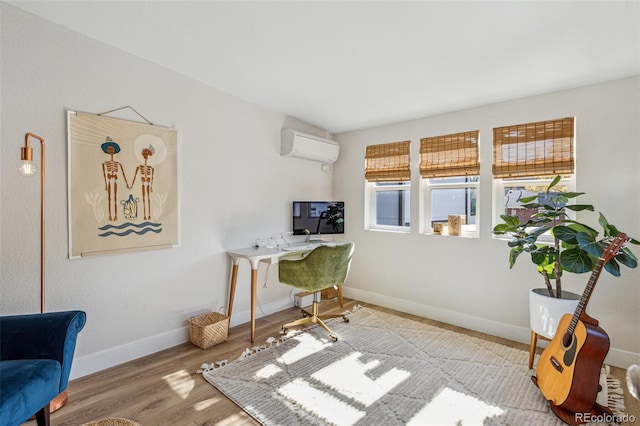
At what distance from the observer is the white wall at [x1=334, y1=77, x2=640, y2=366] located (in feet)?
7.86

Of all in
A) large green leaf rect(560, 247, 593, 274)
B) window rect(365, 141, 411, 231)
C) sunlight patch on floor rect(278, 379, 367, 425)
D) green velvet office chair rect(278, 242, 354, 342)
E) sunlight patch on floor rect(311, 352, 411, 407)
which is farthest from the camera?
window rect(365, 141, 411, 231)

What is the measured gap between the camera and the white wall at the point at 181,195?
1.98m

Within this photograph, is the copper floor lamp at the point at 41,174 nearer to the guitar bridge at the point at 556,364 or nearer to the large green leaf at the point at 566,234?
the guitar bridge at the point at 556,364

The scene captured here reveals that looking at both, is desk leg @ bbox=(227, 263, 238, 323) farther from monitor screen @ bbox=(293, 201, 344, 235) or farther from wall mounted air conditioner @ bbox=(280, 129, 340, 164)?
wall mounted air conditioner @ bbox=(280, 129, 340, 164)

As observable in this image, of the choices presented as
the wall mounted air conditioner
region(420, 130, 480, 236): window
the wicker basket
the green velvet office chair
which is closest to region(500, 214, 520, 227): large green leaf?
region(420, 130, 480, 236): window

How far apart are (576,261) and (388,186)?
218cm

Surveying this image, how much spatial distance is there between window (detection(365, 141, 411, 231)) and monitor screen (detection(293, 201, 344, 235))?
0.39m

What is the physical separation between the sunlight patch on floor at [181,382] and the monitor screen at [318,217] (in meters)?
1.88

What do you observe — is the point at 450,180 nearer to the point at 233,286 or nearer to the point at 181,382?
the point at 233,286

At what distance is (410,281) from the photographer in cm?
361

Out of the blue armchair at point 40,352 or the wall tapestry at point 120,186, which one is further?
the wall tapestry at point 120,186

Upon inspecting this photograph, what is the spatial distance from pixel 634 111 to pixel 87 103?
4.06 m

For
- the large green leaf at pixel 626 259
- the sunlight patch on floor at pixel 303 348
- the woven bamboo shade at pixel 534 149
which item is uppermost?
the woven bamboo shade at pixel 534 149

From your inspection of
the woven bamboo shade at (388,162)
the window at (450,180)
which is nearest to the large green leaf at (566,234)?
the window at (450,180)
